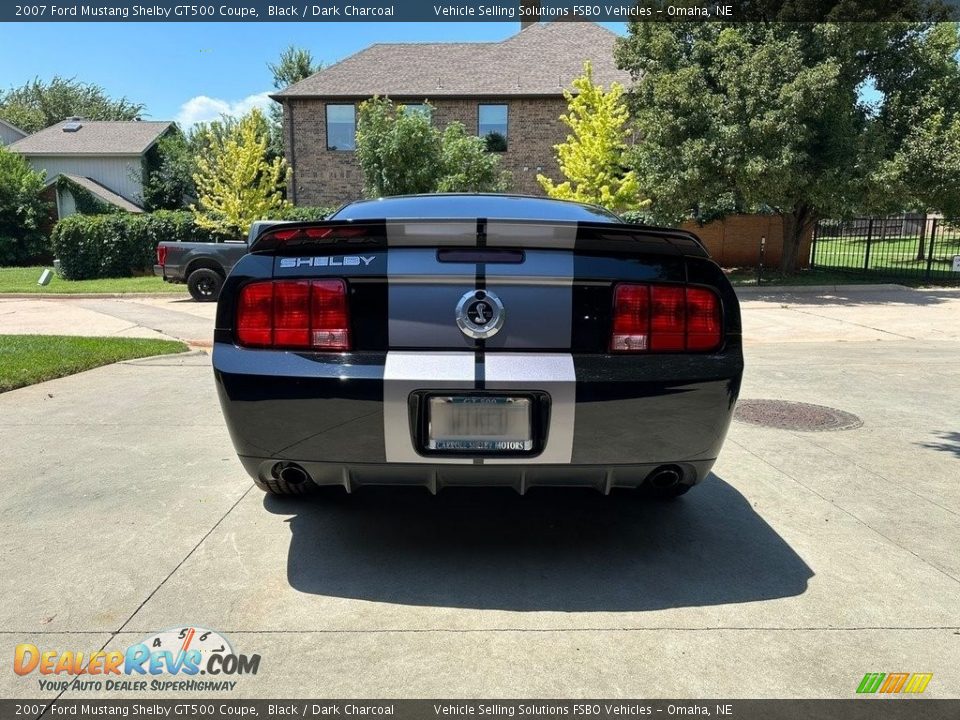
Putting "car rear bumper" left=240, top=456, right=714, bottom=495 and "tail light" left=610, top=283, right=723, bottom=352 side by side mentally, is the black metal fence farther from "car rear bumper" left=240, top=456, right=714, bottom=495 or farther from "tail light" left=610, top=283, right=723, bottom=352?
"car rear bumper" left=240, top=456, right=714, bottom=495

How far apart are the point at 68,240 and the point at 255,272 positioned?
915 inches

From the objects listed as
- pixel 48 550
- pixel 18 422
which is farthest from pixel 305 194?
pixel 48 550

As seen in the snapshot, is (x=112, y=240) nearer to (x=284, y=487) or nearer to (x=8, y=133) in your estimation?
(x=284, y=487)

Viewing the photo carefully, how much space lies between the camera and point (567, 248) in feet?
9.32

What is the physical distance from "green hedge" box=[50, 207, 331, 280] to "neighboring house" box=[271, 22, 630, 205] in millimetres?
3614

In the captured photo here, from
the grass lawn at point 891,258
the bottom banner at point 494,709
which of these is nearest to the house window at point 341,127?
the grass lawn at point 891,258

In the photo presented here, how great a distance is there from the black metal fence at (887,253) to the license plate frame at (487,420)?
690 inches

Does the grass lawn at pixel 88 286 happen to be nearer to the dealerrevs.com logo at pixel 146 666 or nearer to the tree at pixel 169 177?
the tree at pixel 169 177

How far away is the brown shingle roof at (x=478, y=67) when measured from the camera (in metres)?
27.0

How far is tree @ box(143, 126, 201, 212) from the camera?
3728 centimetres

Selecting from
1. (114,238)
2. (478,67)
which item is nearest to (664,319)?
(114,238)

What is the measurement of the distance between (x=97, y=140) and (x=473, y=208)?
42.0 metres

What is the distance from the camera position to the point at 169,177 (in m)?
37.6

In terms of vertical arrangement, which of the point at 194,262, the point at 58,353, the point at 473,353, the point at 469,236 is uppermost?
the point at 469,236
